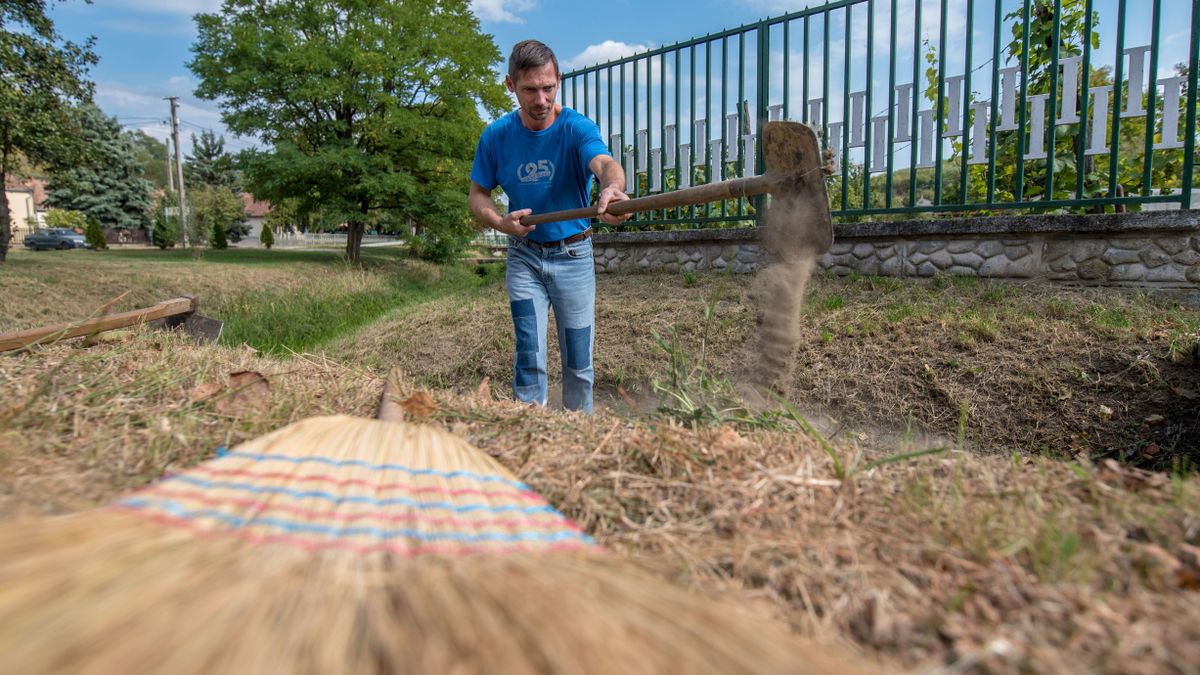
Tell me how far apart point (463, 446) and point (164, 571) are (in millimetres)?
644

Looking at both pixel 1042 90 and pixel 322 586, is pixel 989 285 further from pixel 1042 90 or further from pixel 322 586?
Answer: pixel 322 586

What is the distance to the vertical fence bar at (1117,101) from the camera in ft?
15.5

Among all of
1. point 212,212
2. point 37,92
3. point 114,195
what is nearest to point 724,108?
point 37,92

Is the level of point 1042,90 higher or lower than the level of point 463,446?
higher

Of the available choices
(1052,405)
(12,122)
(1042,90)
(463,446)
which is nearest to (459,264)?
(12,122)

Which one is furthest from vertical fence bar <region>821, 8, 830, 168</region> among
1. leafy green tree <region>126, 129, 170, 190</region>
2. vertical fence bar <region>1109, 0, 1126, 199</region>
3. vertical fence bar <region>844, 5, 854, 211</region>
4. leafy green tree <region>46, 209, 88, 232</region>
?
leafy green tree <region>126, 129, 170, 190</region>

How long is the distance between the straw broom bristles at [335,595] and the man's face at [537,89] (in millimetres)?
2612

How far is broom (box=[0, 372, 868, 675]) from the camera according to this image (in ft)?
2.23

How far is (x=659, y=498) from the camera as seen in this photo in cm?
129

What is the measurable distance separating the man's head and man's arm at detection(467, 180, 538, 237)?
0.54 metres

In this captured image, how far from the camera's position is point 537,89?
10.6 ft

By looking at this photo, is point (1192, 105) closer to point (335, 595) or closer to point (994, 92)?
point (994, 92)

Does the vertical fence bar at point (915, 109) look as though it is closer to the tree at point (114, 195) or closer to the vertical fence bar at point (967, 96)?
the vertical fence bar at point (967, 96)

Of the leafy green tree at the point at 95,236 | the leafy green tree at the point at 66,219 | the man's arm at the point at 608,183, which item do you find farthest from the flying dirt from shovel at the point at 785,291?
the leafy green tree at the point at 66,219
